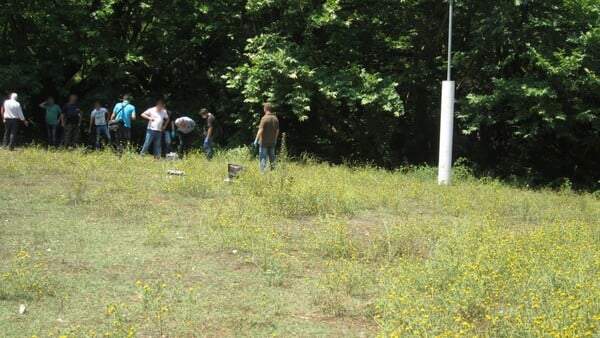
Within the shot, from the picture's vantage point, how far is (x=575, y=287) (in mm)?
6344

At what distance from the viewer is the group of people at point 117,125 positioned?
17500mm

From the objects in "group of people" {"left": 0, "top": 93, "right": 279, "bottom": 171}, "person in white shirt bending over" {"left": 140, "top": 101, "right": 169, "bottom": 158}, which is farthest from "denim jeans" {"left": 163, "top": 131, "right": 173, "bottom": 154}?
"person in white shirt bending over" {"left": 140, "top": 101, "right": 169, "bottom": 158}

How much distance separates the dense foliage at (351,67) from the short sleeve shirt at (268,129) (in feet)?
13.0

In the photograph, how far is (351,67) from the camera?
62.9 ft

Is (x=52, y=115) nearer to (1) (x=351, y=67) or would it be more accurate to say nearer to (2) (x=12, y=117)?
(2) (x=12, y=117)

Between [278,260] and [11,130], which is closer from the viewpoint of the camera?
[278,260]

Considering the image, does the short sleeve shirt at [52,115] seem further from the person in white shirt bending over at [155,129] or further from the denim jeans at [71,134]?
the person in white shirt bending over at [155,129]

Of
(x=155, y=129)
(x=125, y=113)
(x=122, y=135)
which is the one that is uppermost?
(x=125, y=113)

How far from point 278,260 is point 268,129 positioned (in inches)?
268

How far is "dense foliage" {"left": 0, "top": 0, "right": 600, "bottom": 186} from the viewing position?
17.2 metres

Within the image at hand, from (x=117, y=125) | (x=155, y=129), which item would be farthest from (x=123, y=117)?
(x=155, y=129)

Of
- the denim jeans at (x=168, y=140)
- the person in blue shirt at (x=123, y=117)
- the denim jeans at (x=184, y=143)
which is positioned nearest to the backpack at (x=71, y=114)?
the person in blue shirt at (x=123, y=117)

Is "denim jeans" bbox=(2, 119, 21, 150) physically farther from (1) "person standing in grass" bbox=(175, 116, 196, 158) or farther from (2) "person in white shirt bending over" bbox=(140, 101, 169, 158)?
(1) "person standing in grass" bbox=(175, 116, 196, 158)

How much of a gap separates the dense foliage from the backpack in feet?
4.87
